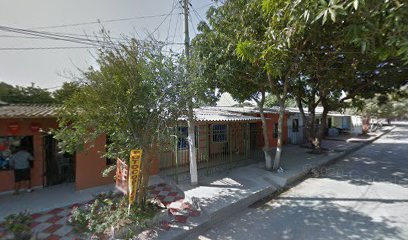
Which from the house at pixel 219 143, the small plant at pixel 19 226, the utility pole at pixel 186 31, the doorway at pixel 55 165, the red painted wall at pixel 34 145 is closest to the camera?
the small plant at pixel 19 226

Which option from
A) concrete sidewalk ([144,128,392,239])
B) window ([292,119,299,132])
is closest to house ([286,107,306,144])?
window ([292,119,299,132])

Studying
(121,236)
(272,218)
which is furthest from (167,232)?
(272,218)

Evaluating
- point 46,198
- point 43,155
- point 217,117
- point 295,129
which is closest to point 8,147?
point 43,155

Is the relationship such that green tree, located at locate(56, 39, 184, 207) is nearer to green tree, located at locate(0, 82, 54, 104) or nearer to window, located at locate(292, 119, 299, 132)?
green tree, located at locate(0, 82, 54, 104)

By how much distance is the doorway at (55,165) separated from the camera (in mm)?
7246

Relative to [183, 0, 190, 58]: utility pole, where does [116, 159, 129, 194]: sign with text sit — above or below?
below

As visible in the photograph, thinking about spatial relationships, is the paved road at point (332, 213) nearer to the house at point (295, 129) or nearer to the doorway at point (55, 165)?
the doorway at point (55, 165)

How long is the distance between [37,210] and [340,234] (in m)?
6.94

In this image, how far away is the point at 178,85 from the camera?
4.87 m

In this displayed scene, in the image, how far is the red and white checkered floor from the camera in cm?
447

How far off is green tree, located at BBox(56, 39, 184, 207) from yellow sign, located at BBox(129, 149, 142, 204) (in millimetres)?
298

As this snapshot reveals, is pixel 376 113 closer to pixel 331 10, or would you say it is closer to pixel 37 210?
pixel 331 10

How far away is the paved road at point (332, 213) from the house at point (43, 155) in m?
4.11

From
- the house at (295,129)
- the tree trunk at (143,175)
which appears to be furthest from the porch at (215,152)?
the house at (295,129)
